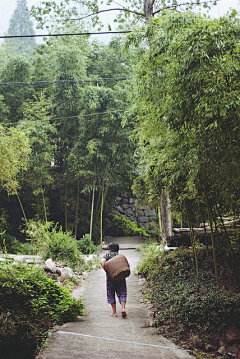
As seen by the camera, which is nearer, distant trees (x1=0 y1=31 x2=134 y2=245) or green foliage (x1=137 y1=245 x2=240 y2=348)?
green foliage (x1=137 y1=245 x2=240 y2=348)

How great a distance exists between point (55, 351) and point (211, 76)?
266cm

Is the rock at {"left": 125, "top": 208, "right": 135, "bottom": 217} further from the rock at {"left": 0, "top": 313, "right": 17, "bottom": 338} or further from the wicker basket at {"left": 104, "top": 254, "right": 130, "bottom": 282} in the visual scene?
the rock at {"left": 0, "top": 313, "right": 17, "bottom": 338}

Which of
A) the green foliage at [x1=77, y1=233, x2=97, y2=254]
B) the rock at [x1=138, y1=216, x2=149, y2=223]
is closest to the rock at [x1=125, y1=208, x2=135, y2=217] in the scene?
the rock at [x1=138, y1=216, x2=149, y2=223]

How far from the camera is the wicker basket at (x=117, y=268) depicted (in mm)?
3344

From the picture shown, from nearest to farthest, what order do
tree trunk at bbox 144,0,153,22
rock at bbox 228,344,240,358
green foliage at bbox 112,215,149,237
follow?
rock at bbox 228,344,240,358, tree trunk at bbox 144,0,153,22, green foliage at bbox 112,215,149,237

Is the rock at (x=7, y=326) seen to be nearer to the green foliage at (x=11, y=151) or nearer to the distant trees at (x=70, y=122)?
the green foliage at (x=11, y=151)

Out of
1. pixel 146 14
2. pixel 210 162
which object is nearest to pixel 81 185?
pixel 146 14

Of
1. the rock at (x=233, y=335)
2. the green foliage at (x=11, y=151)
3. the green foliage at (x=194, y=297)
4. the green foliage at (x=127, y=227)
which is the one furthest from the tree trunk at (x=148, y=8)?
the green foliage at (x=127, y=227)

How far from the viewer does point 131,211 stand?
1436 centimetres

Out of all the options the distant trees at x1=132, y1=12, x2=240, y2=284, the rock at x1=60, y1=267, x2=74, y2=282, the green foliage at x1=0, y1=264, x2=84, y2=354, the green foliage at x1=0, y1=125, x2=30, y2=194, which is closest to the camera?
the distant trees at x1=132, y1=12, x2=240, y2=284

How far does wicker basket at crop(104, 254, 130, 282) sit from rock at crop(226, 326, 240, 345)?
1.25 meters

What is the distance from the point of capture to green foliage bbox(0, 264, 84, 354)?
8.65ft

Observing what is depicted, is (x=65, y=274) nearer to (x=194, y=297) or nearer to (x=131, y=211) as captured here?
(x=194, y=297)

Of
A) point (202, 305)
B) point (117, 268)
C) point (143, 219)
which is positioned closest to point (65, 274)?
point (117, 268)
